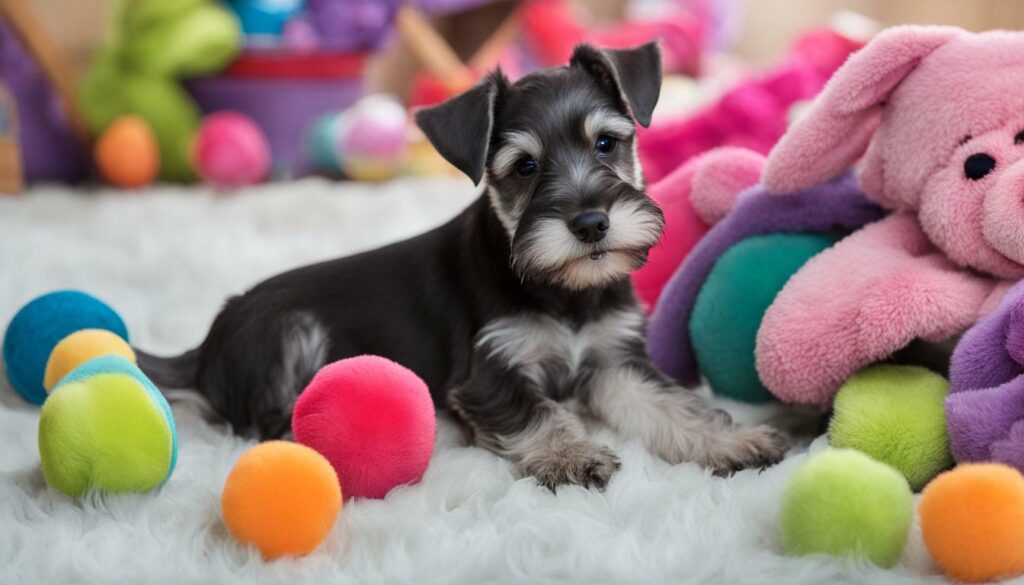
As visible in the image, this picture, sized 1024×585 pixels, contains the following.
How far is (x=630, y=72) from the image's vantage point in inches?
102

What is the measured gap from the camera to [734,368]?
276cm

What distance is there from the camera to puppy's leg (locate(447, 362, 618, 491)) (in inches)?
89.4

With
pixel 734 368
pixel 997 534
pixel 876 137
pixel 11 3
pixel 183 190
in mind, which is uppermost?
pixel 876 137

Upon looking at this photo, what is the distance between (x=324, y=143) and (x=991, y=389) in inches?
201

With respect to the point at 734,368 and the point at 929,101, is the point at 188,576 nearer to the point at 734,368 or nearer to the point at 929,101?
the point at 734,368

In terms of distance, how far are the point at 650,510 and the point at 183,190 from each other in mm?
4682

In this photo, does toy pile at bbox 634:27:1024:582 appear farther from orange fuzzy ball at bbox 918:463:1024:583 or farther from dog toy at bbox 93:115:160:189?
→ dog toy at bbox 93:115:160:189

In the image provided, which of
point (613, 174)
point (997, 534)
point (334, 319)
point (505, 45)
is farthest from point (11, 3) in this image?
point (997, 534)

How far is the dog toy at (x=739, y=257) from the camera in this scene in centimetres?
271

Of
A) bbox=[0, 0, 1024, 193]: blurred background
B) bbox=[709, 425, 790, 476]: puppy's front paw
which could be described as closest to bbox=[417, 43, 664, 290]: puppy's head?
bbox=[709, 425, 790, 476]: puppy's front paw

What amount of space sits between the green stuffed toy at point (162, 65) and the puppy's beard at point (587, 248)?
468 cm

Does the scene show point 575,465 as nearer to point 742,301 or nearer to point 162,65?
point 742,301

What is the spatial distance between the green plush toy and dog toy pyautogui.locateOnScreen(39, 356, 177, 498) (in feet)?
4.43

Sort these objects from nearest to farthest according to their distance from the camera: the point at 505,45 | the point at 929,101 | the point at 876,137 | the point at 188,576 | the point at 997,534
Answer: the point at 997,534, the point at 188,576, the point at 929,101, the point at 876,137, the point at 505,45
